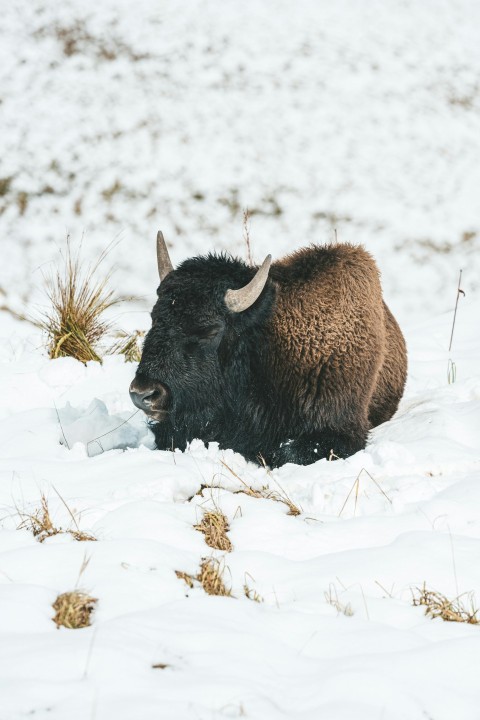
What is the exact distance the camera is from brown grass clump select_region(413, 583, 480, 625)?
8.24 ft

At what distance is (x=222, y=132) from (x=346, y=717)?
10.0 metres

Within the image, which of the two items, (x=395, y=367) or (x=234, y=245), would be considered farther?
(x=234, y=245)

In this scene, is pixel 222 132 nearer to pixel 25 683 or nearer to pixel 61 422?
pixel 61 422

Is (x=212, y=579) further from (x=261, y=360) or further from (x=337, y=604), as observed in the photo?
(x=261, y=360)

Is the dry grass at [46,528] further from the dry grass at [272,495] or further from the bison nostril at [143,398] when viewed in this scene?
the bison nostril at [143,398]

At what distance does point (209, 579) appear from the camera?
8.87ft

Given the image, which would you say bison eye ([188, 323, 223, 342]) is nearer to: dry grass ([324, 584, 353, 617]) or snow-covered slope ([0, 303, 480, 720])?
snow-covered slope ([0, 303, 480, 720])

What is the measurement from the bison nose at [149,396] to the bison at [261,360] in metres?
0.01

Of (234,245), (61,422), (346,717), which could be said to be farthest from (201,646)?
(234,245)

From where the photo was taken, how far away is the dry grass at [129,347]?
22.1ft

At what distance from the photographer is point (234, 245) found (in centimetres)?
955

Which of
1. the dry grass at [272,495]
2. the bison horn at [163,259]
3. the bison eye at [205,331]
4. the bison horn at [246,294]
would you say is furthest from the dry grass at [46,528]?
the bison horn at [163,259]

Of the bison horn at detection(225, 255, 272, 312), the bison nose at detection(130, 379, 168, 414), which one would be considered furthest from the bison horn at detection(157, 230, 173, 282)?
the bison nose at detection(130, 379, 168, 414)

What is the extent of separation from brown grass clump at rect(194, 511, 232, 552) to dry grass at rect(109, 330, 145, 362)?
3490 mm
